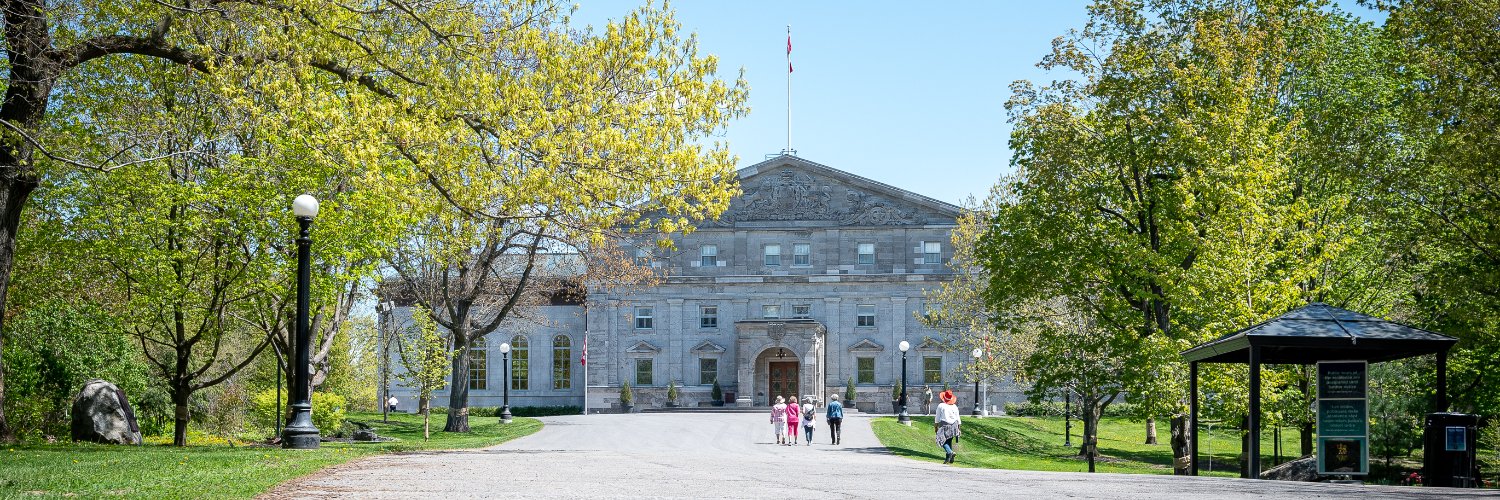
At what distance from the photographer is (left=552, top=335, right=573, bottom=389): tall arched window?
6775 centimetres

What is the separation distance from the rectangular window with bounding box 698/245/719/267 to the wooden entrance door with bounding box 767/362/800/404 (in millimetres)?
6287

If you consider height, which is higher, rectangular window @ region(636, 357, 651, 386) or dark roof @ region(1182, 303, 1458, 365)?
dark roof @ region(1182, 303, 1458, 365)

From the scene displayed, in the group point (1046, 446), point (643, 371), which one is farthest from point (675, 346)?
point (1046, 446)

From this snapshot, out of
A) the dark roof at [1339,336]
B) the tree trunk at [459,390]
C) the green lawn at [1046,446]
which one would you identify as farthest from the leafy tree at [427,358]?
the dark roof at [1339,336]

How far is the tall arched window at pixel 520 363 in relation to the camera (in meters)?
68.0

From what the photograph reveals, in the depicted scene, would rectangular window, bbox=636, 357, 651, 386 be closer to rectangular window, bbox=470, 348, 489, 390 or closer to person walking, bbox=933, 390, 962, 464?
rectangular window, bbox=470, 348, 489, 390

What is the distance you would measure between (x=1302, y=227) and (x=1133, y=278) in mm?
3965

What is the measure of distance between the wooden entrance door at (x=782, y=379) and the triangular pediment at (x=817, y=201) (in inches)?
296

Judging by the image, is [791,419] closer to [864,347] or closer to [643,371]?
[864,347]

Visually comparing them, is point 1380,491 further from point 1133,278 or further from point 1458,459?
point 1133,278

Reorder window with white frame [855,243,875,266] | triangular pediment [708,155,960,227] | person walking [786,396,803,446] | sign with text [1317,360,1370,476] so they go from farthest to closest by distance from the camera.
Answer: window with white frame [855,243,875,266] < triangular pediment [708,155,960,227] < person walking [786,396,803,446] < sign with text [1317,360,1370,476]

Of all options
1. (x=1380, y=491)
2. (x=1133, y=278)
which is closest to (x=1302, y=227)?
(x=1133, y=278)

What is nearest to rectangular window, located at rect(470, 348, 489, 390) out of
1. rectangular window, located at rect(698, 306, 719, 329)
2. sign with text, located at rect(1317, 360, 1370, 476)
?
rectangular window, located at rect(698, 306, 719, 329)

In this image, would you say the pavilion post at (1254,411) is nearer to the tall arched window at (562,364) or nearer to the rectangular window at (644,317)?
the rectangular window at (644,317)
